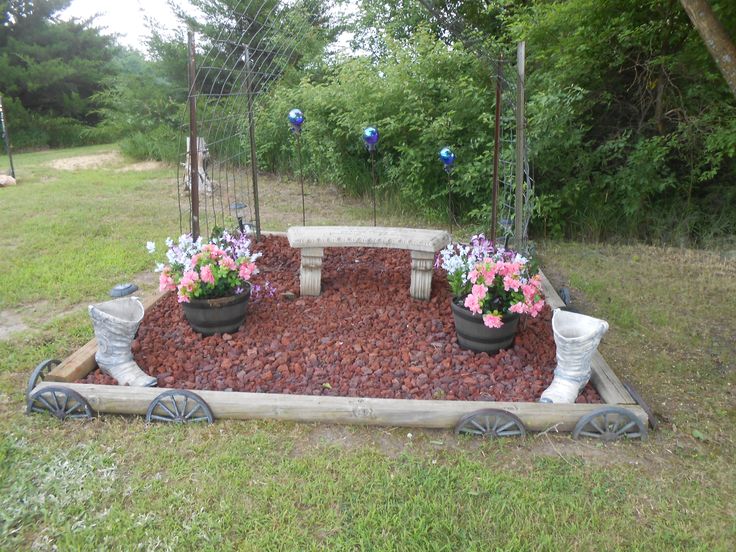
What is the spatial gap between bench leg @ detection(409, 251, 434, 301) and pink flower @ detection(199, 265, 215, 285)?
52.3 inches

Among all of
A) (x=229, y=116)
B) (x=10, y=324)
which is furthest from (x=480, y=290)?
(x=10, y=324)

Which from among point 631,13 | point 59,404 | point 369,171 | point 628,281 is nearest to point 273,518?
point 59,404

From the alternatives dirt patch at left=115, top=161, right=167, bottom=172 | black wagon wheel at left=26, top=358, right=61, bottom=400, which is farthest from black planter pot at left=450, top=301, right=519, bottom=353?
dirt patch at left=115, top=161, right=167, bottom=172

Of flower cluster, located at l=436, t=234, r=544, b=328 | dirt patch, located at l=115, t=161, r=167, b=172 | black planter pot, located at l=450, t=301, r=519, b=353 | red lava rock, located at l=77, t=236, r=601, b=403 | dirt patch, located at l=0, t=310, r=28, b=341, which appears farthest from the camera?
dirt patch, located at l=115, t=161, r=167, b=172

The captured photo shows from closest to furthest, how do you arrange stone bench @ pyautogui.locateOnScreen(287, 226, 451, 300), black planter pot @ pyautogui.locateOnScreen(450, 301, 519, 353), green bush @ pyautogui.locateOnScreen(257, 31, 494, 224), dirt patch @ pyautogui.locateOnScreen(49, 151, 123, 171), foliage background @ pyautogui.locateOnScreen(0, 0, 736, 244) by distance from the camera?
black planter pot @ pyautogui.locateOnScreen(450, 301, 519, 353) → stone bench @ pyautogui.locateOnScreen(287, 226, 451, 300) → foliage background @ pyautogui.locateOnScreen(0, 0, 736, 244) → green bush @ pyautogui.locateOnScreen(257, 31, 494, 224) → dirt patch @ pyautogui.locateOnScreen(49, 151, 123, 171)

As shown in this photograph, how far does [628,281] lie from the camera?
Answer: 438 cm

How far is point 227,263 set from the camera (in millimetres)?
2973

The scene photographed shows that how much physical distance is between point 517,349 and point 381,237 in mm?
1166

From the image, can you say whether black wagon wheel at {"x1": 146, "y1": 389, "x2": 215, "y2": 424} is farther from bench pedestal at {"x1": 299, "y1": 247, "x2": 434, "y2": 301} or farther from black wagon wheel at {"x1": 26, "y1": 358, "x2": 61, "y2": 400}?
bench pedestal at {"x1": 299, "y1": 247, "x2": 434, "y2": 301}

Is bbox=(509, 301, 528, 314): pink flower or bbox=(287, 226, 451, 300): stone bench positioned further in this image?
bbox=(287, 226, 451, 300): stone bench

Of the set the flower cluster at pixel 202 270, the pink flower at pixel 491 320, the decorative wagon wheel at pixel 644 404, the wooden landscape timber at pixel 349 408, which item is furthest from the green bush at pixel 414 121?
the wooden landscape timber at pixel 349 408

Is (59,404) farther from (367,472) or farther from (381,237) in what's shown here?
(381,237)

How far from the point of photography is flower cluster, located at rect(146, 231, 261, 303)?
293 centimetres

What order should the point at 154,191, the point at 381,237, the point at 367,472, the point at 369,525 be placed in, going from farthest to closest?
the point at 154,191
the point at 381,237
the point at 367,472
the point at 369,525
